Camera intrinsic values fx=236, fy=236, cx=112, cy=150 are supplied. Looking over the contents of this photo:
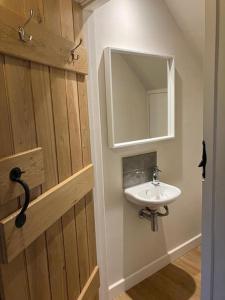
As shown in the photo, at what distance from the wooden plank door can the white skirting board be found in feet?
2.67

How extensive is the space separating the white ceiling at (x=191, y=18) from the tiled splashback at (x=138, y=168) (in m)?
1.05

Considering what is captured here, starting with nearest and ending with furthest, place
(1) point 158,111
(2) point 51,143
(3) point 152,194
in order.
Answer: (2) point 51,143 → (3) point 152,194 → (1) point 158,111

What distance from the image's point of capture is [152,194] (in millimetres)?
1984

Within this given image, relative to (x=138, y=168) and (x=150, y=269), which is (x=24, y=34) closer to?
(x=138, y=168)

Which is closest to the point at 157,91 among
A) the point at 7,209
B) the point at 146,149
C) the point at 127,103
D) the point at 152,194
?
the point at 127,103

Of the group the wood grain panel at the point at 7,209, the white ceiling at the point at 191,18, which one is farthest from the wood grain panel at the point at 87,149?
the white ceiling at the point at 191,18

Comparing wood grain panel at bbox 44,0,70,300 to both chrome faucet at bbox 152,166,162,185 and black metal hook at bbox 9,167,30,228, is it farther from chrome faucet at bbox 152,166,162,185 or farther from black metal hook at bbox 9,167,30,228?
chrome faucet at bbox 152,166,162,185

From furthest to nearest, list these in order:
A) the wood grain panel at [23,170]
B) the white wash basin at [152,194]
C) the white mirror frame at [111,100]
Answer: the white wash basin at [152,194] < the white mirror frame at [111,100] < the wood grain panel at [23,170]

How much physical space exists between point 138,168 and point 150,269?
0.98 meters

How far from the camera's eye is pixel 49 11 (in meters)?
0.92

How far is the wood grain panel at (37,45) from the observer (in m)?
0.70

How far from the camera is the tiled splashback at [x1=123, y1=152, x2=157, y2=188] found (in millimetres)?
1893

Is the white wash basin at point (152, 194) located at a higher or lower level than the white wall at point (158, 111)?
lower

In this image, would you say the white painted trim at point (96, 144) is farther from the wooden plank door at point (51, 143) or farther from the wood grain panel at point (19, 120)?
the wood grain panel at point (19, 120)
